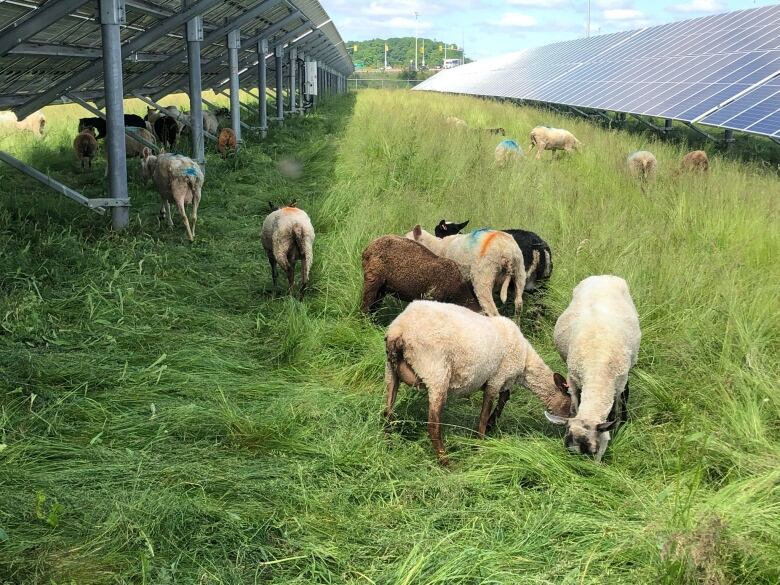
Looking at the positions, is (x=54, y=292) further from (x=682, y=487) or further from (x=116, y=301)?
(x=682, y=487)

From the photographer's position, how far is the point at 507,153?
45.3 feet

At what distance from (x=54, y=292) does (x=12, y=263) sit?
2.65ft

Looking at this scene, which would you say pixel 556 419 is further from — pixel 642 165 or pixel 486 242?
pixel 642 165

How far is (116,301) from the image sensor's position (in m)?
6.73

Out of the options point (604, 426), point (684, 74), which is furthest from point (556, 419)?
point (684, 74)

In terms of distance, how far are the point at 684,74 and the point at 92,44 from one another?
48.9 feet

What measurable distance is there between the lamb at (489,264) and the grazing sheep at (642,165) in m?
6.32

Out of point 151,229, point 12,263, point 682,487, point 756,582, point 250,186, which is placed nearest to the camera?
point 756,582

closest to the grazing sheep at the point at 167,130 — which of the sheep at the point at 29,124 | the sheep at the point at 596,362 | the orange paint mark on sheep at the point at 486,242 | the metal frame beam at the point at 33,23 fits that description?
A: the sheep at the point at 29,124

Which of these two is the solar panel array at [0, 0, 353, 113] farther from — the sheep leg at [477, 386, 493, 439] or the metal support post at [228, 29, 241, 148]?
the sheep leg at [477, 386, 493, 439]

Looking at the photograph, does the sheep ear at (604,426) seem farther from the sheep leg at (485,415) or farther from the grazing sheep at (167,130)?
the grazing sheep at (167,130)

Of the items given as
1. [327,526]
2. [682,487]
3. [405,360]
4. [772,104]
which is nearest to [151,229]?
[405,360]

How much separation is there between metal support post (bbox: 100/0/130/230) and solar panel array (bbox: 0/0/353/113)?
336mm

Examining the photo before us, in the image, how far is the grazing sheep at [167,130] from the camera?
1825 centimetres
